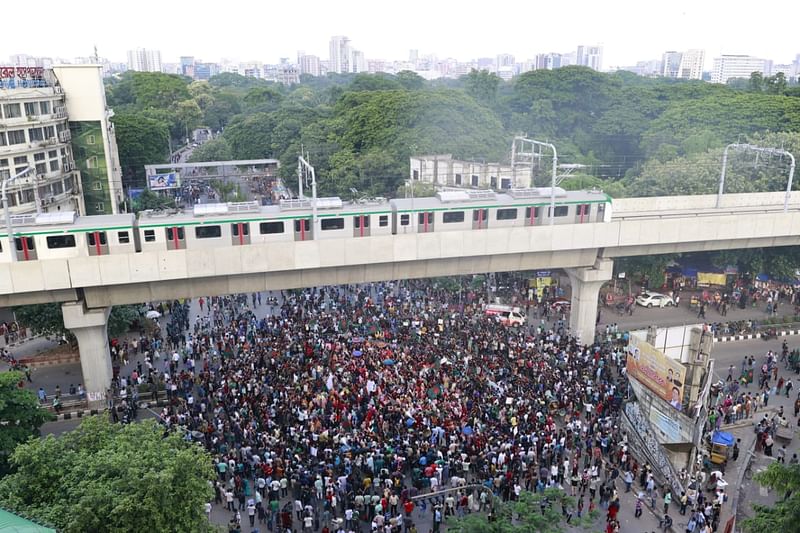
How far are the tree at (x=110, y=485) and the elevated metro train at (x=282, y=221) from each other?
1159cm

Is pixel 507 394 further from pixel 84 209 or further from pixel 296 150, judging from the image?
pixel 296 150

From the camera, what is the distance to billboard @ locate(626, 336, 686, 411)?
18.3 m


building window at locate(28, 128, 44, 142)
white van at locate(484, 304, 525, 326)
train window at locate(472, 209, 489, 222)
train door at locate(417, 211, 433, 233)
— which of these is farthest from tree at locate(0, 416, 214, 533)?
building window at locate(28, 128, 44, 142)

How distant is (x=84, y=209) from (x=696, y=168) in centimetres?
3842

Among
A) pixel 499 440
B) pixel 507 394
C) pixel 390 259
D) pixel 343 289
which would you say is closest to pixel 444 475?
pixel 499 440

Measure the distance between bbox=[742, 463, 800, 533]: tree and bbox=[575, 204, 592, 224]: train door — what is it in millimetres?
17295

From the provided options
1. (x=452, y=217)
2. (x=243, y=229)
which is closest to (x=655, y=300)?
(x=452, y=217)

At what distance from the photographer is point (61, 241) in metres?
21.5

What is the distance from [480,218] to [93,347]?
15300mm

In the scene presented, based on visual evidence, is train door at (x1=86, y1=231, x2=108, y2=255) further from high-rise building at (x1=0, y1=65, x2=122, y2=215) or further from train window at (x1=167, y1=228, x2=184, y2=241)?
high-rise building at (x1=0, y1=65, x2=122, y2=215)

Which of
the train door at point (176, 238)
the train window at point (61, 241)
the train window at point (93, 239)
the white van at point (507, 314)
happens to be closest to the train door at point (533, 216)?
the white van at point (507, 314)

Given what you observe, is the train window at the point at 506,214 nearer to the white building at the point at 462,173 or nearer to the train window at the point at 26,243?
the white building at the point at 462,173

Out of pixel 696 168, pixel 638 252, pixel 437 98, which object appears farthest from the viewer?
pixel 437 98

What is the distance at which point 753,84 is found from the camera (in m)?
74.3
